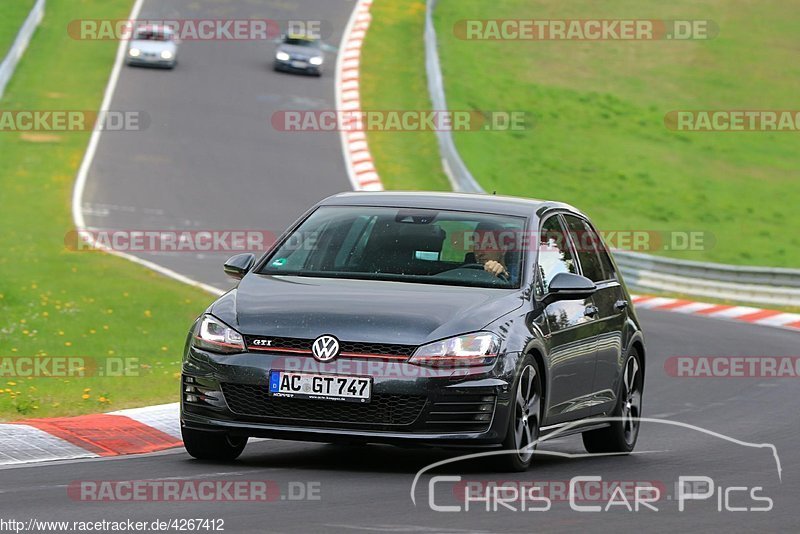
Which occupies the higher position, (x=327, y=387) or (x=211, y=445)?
(x=327, y=387)

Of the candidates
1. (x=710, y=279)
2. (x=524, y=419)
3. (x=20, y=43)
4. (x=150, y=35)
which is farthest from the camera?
(x=150, y=35)

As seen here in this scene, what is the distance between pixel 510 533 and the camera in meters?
6.97

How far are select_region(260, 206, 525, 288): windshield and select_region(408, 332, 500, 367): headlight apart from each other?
29.9 inches

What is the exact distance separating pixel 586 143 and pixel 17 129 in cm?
1417

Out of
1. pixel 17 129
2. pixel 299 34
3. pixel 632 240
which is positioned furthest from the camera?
pixel 299 34

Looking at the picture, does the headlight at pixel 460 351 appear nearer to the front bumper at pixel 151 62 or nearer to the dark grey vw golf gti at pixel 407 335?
the dark grey vw golf gti at pixel 407 335

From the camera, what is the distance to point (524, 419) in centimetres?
903

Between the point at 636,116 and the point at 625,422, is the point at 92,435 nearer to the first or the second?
the point at 625,422

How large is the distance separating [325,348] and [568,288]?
1.71 m

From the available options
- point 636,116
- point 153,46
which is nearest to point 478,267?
point 153,46

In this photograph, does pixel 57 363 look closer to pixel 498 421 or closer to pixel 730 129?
pixel 498 421

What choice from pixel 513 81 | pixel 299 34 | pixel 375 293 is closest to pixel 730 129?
pixel 513 81

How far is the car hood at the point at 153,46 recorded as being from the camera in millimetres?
43312

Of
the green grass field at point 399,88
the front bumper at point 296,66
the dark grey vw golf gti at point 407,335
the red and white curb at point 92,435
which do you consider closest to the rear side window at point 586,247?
the dark grey vw golf gti at point 407,335
